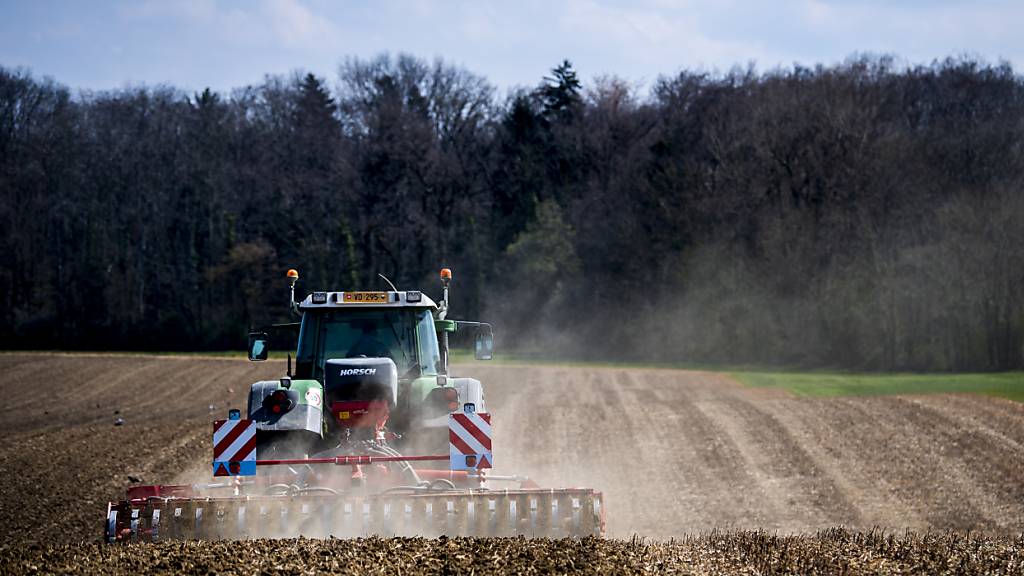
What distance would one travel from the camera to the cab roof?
38.6 feet

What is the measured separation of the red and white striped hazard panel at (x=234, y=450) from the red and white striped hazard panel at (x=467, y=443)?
6.37 feet

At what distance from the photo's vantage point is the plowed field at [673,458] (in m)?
15.6

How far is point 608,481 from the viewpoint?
19641 millimetres

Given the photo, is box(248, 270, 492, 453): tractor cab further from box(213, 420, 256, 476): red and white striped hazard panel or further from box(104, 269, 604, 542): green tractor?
box(213, 420, 256, 476): red and white striped hazard panel

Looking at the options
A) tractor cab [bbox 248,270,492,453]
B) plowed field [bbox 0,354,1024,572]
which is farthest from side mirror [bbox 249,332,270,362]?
plowed field [bbox 0,354,1024,572]

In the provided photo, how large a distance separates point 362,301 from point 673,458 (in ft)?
36.3

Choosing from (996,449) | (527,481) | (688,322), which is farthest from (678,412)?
(688,322)

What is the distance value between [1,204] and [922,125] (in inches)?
2128

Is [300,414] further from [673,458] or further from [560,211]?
[560,211]

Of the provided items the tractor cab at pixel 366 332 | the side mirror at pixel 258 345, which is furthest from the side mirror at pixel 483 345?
the side mirror at pixel 258 345

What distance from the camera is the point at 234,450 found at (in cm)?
1073

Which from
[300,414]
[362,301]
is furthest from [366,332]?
[300,414]

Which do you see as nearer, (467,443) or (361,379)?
(361,379)

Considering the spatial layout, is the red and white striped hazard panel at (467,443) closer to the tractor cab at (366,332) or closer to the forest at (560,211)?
the tractor cab at (366,332)
